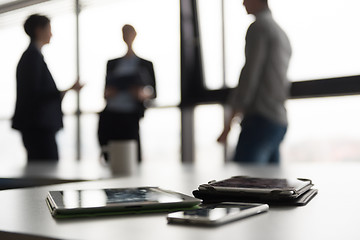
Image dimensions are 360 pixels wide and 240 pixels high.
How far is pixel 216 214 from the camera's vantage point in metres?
0.63

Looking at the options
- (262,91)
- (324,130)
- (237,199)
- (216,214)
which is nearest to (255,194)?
(237,199)

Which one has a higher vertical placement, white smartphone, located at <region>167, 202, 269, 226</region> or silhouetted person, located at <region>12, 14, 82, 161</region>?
silhouetted person, located at <region>12, 14, 82, 161</region>

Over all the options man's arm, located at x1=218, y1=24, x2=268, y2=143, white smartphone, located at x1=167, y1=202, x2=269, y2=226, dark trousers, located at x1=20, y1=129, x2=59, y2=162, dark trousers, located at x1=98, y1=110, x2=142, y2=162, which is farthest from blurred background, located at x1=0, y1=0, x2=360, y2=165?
white smartphone, located at x1=167, y1=202, x2=269, y2=226

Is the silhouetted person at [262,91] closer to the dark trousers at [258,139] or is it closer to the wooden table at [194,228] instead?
the dark trousers at [258,139]

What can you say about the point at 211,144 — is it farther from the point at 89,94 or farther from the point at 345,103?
the point at 89,94

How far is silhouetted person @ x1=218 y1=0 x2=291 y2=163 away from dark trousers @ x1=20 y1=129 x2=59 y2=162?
1164 mm

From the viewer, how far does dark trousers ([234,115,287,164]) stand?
2385mm

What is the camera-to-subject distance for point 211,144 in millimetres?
4102

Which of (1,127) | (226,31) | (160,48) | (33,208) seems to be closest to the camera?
(33,208)

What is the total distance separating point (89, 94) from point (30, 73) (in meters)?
2.13

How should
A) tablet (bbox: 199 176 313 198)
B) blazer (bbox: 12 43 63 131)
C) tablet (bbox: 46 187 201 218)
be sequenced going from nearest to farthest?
tablet (bbox: 46 187 201 218)
tablet (bbox: 199 176 313 198)
blazer (bbox: 12 43 63 131)

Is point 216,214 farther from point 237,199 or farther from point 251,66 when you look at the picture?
point 251,66

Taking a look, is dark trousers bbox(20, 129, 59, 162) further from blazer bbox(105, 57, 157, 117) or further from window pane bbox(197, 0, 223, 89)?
window pane bbox(197, 0, 223, 89)

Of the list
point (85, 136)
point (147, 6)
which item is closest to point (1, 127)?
point (85, 136)
